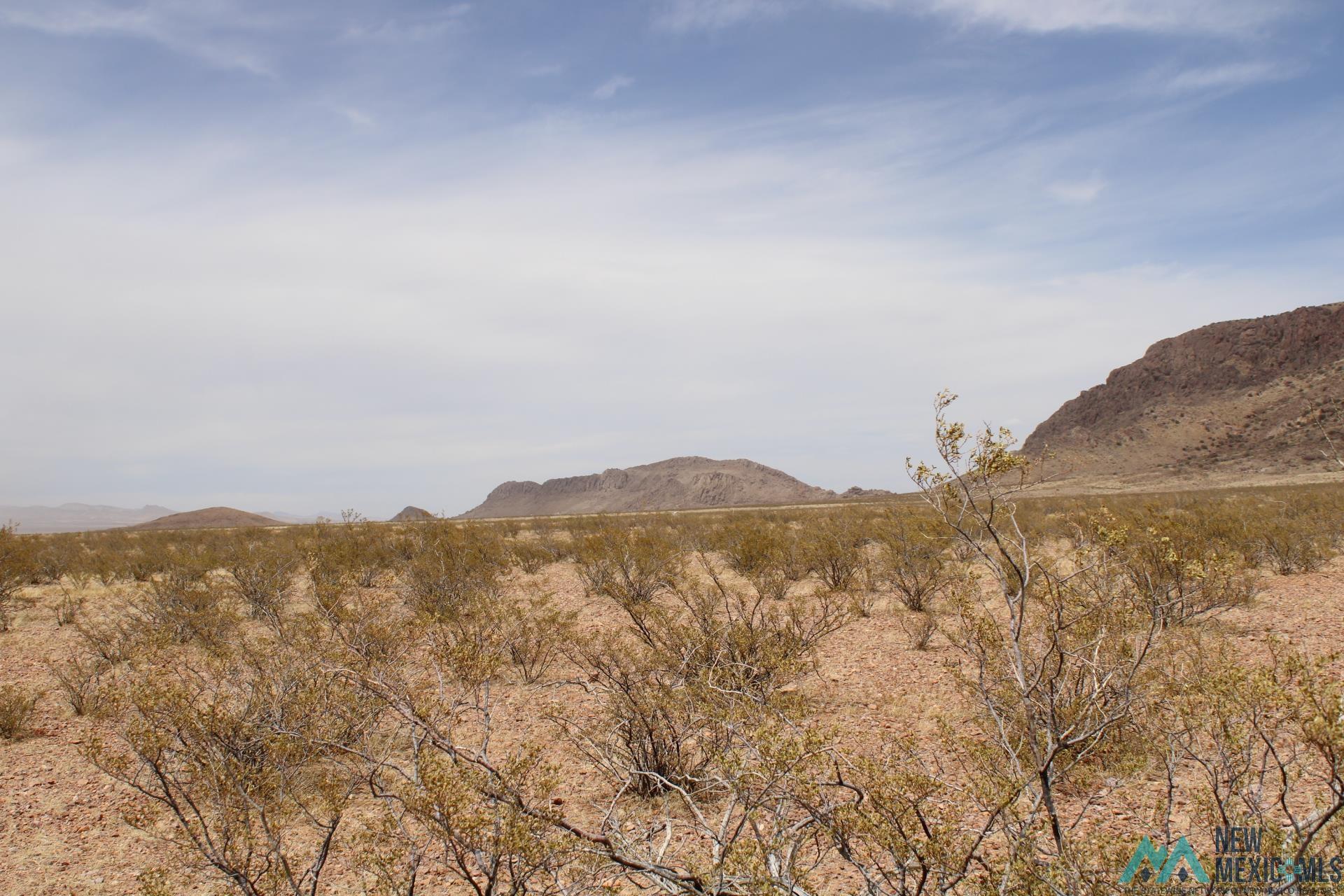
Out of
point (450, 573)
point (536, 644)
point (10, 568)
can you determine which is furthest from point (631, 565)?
point (10, 568)

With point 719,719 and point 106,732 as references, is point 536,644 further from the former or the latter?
point 719,719

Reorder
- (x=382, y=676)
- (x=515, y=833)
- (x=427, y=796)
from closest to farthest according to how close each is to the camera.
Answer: (x=515, y=833), (x=427, y=796), (x=382, y=676)

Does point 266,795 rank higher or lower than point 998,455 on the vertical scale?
lower

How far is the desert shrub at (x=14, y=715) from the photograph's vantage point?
6992 millimetres

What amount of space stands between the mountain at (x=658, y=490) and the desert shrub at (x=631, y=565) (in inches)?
3255

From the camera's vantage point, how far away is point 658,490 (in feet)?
387

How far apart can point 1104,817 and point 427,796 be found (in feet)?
15.2

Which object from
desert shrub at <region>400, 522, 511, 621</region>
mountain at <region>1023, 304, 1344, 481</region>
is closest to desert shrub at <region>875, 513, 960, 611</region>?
desert shrub at <region>400, 522, 511, 621</region>

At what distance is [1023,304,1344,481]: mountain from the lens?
55.6 m

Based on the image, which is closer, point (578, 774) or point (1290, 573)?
point (578, 774)


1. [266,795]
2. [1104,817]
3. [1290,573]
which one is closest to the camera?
[1104,817]

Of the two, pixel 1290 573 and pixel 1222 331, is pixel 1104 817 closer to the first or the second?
pixel 1290 573

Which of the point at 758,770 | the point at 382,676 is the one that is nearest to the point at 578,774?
the point at 382,676

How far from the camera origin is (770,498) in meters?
105
